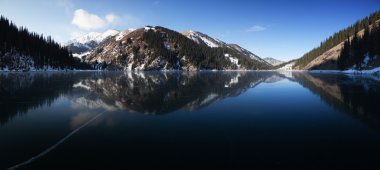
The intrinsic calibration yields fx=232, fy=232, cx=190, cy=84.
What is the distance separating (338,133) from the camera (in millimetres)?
11078

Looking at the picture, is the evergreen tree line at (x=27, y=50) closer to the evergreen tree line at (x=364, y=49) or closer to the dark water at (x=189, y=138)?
the dark water at (x=189, y=138)

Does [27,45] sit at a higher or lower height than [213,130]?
higher

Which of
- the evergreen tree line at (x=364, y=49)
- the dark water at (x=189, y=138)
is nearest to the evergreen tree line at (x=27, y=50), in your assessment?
the dark water at (x=189, y=138)

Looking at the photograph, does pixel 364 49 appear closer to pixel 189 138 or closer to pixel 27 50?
pixel 189 138

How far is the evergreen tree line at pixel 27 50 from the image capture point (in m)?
121

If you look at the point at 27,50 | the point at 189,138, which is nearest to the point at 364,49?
the point at 189,138

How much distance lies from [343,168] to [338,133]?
4.64 m

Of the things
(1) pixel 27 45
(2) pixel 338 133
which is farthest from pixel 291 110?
(1) pixel 27 45

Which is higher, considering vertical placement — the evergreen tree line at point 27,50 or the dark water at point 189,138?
the evergreen tree line at point 27,50

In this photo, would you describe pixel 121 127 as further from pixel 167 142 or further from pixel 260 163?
pixel 260 163

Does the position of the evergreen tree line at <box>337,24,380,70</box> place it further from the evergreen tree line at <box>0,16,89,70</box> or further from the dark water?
the evergreen tree line at <box>0,16,89,70</box>

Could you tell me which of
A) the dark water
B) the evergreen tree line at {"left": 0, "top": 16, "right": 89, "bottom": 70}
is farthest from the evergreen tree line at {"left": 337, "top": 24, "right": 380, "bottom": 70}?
the evergreen tree line at {"left": 0, "top": 16, "right": 89, "bottom": 70}

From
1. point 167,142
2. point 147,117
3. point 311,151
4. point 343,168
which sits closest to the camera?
point 343,168

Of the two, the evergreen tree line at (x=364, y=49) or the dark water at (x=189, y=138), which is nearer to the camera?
the dark water at (x=189, y=138)
